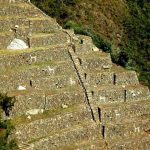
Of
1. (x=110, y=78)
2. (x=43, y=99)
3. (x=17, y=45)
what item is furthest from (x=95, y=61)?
(x=43, y=99)

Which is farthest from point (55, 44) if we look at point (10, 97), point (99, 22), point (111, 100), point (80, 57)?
point (99, 22)

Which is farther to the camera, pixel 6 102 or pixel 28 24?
pixel 28 24

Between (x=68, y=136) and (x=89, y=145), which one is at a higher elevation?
(x=68, y=136)

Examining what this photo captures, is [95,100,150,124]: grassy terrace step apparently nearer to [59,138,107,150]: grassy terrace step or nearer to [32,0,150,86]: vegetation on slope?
[59,138,107,150]: grassy terrace step

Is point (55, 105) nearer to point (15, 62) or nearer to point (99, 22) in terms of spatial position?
point (15, 62)

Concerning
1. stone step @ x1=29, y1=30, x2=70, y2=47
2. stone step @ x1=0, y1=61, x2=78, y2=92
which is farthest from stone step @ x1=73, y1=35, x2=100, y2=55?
stone step @ x1=0, y1=61, x2=78, y2=92

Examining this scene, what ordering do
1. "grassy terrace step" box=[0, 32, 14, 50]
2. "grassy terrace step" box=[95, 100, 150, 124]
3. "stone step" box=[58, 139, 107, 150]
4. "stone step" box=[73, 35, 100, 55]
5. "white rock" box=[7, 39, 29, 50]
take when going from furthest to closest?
"stone step" box=[73, 35, 100, 55]
"white rock" box=[7, 39, 29, 50]
"grassy terrace step" box=[0, 32, 14, 50]
"grassy terrace step" box=[95, 100, 150, 124]
"stone step" box=[58, 139, 107, 150]

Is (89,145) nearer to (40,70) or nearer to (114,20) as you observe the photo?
(40,70)
